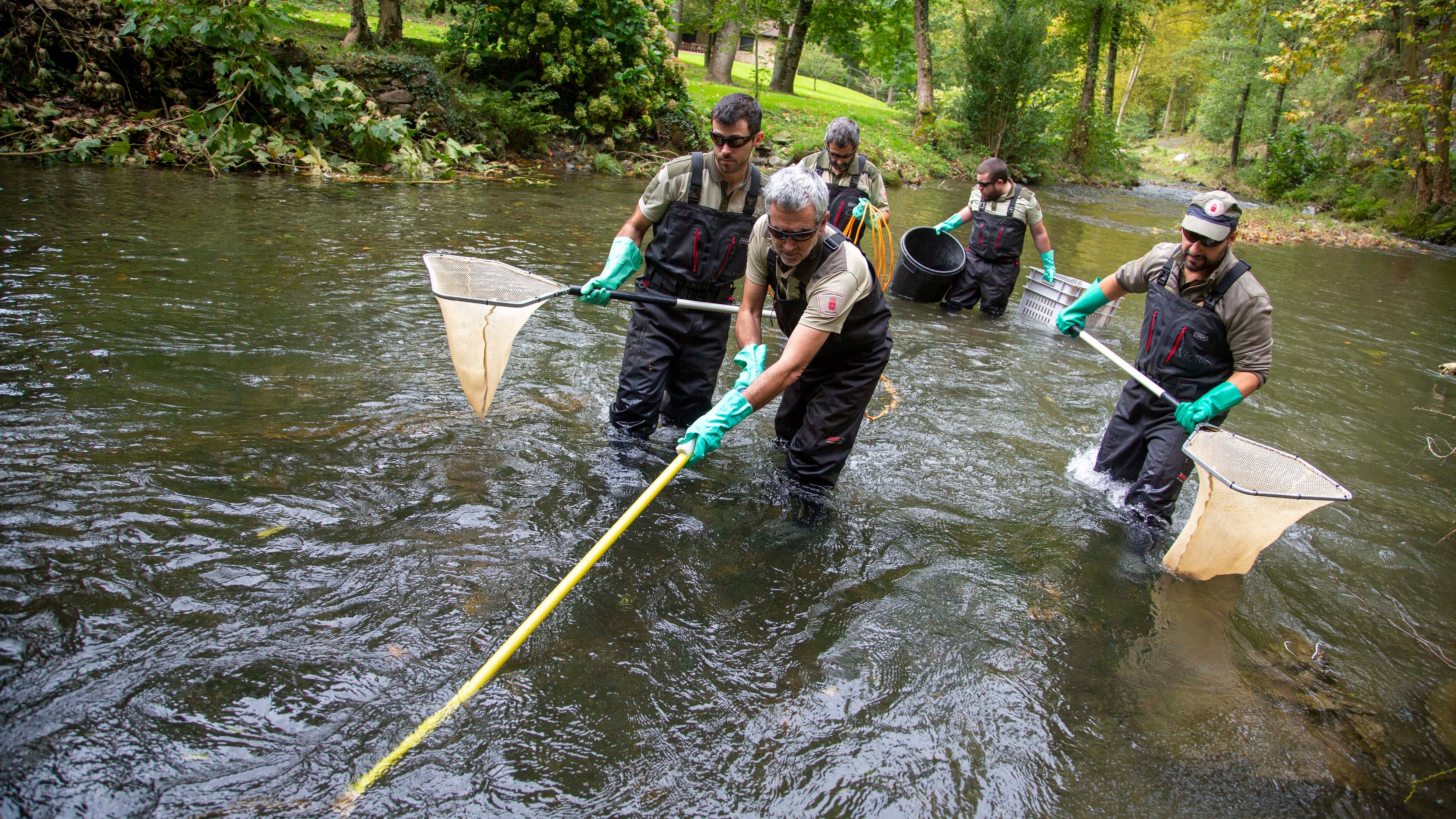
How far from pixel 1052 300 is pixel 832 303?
587 centimetres

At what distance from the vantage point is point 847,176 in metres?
6.51

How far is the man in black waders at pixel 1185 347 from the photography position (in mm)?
3881

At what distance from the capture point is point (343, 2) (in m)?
25.4

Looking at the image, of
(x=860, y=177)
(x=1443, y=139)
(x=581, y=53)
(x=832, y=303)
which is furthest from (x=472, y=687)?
(x=1443, y=139)

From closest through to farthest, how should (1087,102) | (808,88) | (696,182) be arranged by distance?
(696,182)
(1087,102)
(808,88)

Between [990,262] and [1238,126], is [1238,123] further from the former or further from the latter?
[990,262]

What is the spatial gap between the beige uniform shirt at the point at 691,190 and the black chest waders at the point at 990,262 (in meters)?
4.95

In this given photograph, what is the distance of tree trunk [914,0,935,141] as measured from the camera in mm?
23297

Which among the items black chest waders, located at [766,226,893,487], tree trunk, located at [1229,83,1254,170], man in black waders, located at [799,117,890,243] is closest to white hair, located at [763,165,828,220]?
black chest waders, located at [766,226,893,487]

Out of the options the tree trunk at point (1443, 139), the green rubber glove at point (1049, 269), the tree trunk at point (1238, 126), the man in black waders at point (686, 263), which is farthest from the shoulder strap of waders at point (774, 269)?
the tree trunk at point (1238, 126)

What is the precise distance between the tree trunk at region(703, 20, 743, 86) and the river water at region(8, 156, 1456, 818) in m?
21.0

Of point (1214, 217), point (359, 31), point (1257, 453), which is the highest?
point (359, 31)

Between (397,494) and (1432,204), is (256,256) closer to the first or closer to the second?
(397,494)

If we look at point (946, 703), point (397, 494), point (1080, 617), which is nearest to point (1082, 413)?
point (1080, 617)
